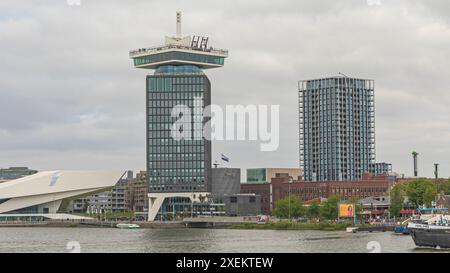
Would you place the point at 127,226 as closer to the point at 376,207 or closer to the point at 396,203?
the point at 396,203

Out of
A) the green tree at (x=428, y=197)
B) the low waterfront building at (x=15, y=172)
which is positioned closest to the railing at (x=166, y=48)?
the green tree at (x=428, y=197)

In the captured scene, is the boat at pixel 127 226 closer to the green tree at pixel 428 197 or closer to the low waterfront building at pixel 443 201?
the green tree at pixel 428 197

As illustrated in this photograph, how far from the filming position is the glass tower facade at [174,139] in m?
112

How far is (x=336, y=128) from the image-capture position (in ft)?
505

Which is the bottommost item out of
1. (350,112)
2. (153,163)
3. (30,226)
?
(30,226)

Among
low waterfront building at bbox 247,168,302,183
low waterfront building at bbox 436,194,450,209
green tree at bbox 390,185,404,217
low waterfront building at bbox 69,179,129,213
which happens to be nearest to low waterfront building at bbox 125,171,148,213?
low waterfront building at bbox 69,179,129,213

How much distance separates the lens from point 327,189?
371 ft

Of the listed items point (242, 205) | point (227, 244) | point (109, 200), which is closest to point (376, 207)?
point (242, 205)

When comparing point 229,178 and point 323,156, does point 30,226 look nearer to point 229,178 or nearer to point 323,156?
point 229,178

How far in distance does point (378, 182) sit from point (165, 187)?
1182 inches

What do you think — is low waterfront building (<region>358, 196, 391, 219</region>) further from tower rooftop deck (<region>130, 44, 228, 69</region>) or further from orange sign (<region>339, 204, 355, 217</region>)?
tower rooftop deck (<region>130, 44, 228, 69</region>)

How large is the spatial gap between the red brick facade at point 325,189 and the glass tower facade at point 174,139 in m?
11.3

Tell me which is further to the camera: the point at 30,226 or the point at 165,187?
the point at 165,187
